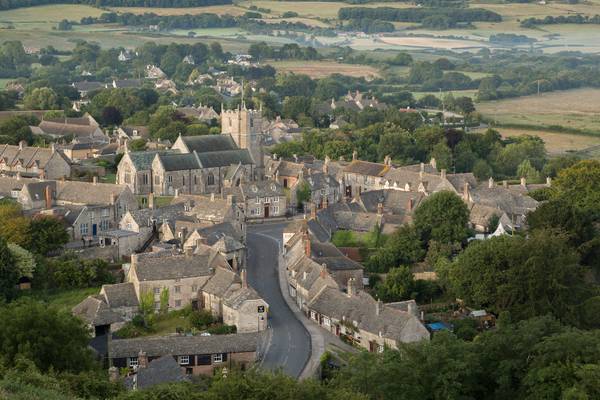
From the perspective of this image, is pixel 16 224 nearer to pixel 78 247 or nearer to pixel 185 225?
pixel 78 247

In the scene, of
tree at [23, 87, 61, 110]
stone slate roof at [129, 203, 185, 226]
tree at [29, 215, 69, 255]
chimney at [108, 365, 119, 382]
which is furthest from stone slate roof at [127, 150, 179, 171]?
tree at [23, 87, 61, 110]

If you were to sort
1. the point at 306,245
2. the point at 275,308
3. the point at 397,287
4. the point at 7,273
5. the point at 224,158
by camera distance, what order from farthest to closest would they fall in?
the point at 224,158, the point at 306,245, the point at 397,287, the point at 275,308, the point at 7,273

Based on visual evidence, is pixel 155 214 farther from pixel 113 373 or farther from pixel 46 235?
pixel 113 373

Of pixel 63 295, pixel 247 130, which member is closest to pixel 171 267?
pixel 63 295

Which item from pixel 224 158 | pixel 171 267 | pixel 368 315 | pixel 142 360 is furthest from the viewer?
pixel 224 158

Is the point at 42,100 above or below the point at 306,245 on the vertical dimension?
below

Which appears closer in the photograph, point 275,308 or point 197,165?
point 275,308
